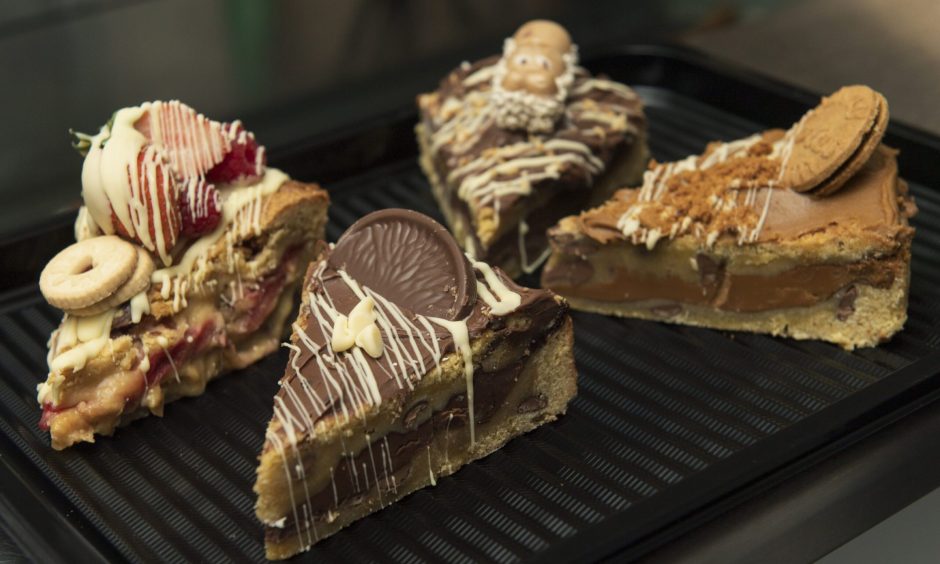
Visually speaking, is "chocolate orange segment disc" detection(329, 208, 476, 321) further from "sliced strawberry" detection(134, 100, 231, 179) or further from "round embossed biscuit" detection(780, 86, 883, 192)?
"round embossed biscuit" detection(780, 86, 883, 192)

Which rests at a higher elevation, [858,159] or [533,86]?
[858,159]

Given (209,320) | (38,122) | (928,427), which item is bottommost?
(38,122)

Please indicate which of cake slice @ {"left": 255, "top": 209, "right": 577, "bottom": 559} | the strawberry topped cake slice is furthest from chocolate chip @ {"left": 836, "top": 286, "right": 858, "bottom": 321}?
the strawberry topped cake slice

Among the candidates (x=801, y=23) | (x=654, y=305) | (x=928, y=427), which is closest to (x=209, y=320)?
(x=654, y=305)

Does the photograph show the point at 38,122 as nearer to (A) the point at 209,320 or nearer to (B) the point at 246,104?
(B) the point at 246,104

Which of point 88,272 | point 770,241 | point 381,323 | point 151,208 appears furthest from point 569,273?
point 88,272

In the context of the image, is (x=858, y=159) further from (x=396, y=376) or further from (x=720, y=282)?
(x=396, y=376)

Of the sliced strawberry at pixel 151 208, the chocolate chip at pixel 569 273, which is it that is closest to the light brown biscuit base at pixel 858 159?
the chocolate chip at pixel 569 273
